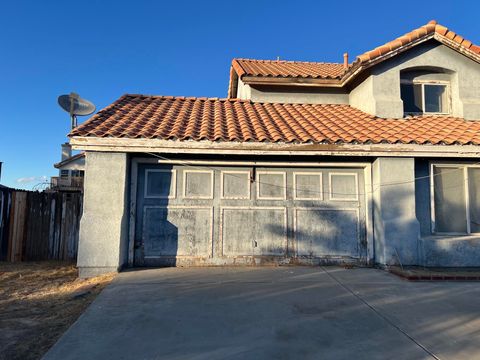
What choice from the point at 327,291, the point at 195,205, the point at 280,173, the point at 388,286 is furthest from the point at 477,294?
the point at 195,205

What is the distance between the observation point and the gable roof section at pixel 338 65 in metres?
8.83

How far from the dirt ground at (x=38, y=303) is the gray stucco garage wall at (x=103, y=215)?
0.34 m

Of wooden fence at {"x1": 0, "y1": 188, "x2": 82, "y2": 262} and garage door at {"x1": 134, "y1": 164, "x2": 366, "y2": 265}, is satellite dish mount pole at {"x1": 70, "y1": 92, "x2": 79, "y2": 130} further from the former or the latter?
garage door at {"x1": 134, "y1": 164, "x2": 366, "y2": 265}

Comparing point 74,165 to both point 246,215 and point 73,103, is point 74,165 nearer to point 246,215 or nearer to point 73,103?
point 73,103

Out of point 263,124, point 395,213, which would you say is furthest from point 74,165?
point 395,213

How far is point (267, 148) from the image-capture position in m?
7.36

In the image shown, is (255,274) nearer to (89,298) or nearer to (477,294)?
(89,298)

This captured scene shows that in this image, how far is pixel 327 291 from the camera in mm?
5801

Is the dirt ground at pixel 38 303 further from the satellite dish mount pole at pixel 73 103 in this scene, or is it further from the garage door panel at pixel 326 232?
the satellite dish mount pole at pixel 73 103

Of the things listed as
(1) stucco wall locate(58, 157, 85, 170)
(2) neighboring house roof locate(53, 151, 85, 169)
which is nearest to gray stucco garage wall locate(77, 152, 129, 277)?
(2) neighboring house roof locate(53, 151, 85, 169)

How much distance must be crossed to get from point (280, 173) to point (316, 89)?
3.80 meters

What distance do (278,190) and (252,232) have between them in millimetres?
1110

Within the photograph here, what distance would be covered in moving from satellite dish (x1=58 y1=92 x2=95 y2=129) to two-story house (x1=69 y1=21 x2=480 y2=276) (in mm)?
13309

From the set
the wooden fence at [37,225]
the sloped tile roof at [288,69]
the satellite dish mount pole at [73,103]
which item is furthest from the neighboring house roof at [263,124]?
the satellite dish mount pole at [73,103]
